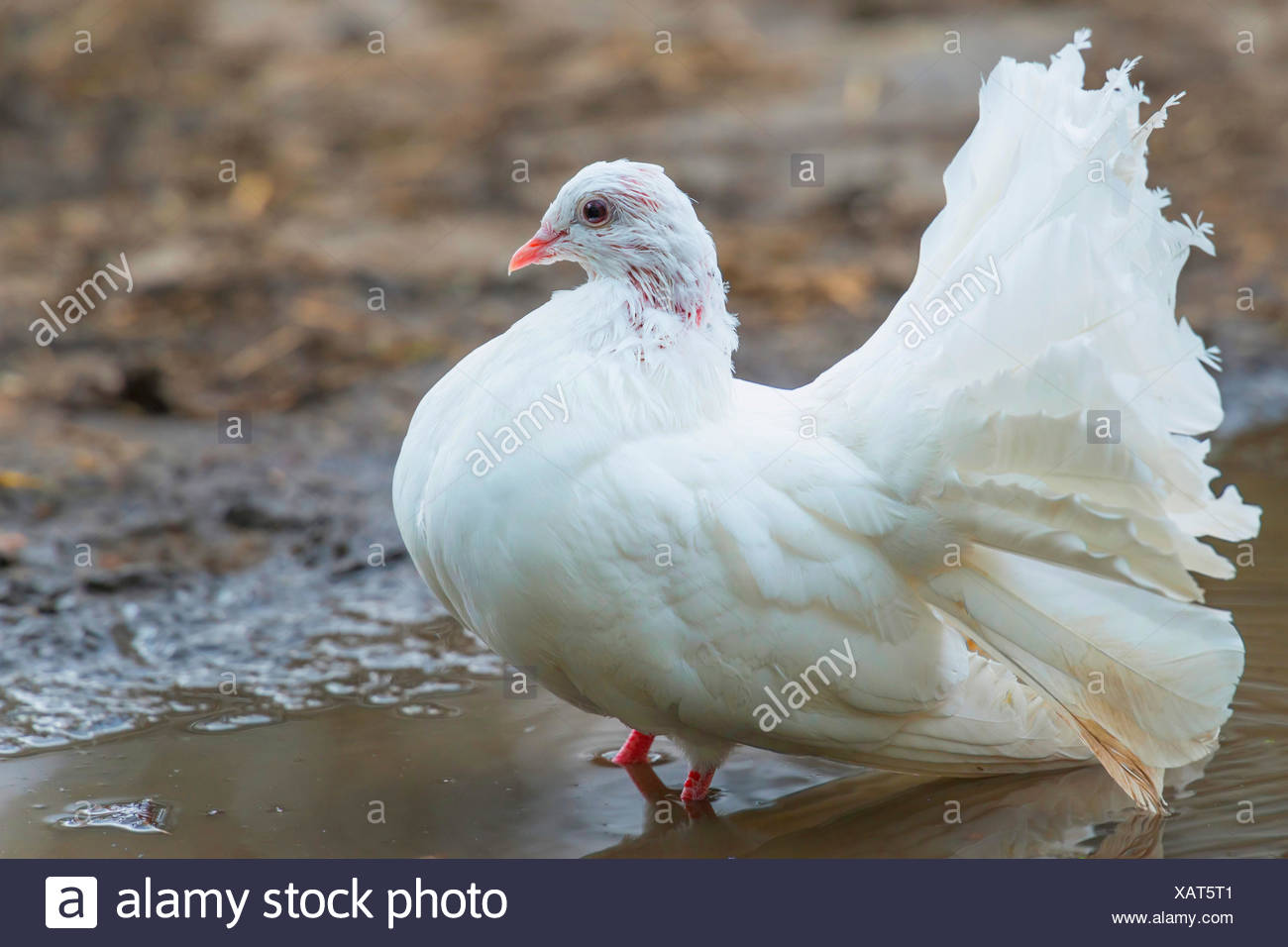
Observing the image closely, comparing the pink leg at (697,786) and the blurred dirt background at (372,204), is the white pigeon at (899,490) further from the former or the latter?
the blurred dirt background at (372,204)

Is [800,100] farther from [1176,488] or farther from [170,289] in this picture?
[1176,488]

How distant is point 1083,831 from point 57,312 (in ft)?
20.2

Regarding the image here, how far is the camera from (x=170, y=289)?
8.09 meters

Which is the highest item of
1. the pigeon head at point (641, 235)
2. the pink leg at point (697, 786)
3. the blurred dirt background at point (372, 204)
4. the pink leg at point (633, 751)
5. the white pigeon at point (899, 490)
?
the blurred dirt background at point (372, 204)

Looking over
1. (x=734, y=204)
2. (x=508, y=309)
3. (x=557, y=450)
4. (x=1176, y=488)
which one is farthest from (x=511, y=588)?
(x=734, y=204)

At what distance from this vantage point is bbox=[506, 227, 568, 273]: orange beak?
4162 millimetres

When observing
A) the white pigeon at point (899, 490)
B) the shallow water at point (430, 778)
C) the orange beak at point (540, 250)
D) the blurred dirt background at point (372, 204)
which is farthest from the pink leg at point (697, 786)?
the blurred dirt background at point (372, 204)

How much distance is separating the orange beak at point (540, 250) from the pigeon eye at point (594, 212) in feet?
0.28

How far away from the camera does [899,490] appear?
3.71 m

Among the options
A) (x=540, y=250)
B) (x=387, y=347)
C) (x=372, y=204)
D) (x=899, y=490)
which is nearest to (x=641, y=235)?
(x=540, y=250)

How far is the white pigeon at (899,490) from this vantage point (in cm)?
352

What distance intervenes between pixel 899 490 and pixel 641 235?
1.02 m

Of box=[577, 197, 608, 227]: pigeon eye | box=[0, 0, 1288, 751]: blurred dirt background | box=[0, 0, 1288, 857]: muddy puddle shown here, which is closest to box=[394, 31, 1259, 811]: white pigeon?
box=[577, 197, 608, 227]: pigeon eye

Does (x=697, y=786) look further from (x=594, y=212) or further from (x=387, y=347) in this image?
(x=387, y=347)
